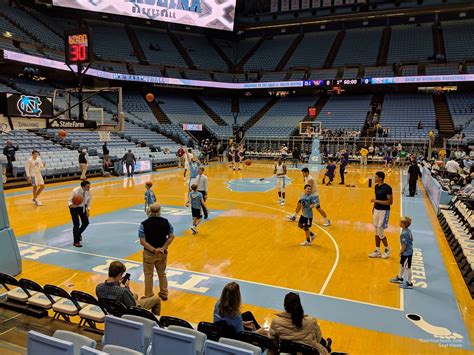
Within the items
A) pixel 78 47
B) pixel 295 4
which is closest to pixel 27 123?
pixel 78 47

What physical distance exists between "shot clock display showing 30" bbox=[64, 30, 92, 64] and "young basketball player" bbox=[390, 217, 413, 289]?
7.42 m

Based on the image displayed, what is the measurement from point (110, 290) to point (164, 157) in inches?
931

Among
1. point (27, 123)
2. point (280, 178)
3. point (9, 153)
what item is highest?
point (27, 123)

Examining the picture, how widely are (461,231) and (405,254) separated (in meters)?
3.54

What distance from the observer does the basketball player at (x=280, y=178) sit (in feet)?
45.4

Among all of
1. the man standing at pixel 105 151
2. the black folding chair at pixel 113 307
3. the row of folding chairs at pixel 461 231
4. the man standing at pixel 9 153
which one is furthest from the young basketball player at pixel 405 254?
the man standing at pixel 105 151

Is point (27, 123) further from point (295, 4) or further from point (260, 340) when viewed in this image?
point (295, 4)

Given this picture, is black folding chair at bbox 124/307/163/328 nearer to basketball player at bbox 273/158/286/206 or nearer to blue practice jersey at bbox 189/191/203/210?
blue practice jersey at bbox 189/191/203/210

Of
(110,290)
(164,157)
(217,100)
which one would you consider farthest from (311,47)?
(110,290)

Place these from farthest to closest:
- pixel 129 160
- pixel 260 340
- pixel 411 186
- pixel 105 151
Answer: pixel 105 151 < pixel 129 160 < pixel 411 186 < pixel 260 340

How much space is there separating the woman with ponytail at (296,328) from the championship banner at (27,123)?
6.40 metres

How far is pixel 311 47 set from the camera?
44156 mm

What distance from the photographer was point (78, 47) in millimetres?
8695

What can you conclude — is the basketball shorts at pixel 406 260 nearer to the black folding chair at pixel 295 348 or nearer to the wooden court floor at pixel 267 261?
the wooden court floor at pixel 267 261
